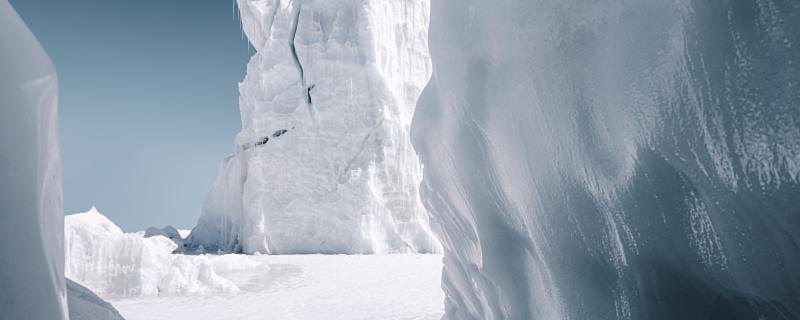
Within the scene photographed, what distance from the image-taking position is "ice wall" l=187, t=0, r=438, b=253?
10.7 m

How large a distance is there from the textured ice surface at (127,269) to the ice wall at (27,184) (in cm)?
473

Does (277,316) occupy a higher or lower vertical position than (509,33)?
lower

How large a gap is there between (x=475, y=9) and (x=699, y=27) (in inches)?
33.0

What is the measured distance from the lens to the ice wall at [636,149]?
0.77m

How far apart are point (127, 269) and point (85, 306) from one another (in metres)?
4.21

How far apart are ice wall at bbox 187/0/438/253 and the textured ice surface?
191 inches

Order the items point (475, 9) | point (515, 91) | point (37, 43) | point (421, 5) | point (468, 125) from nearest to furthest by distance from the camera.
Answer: point (37, 43)
point (515, 91)
point (475, 9)
point (468, 125)
point (421, 5)

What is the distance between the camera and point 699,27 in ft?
2.74

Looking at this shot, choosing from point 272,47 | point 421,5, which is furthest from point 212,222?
point 421,5

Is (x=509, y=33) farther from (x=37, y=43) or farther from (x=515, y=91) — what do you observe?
(x=37, y=43)

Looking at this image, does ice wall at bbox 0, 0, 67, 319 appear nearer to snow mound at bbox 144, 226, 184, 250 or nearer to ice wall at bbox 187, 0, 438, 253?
ice wall at bbox 187, 0, 438, 253

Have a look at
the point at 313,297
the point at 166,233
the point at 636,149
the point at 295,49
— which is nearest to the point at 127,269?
the point at 313,297

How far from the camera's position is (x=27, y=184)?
3.32 feet

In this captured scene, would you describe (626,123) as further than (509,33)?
No
